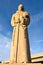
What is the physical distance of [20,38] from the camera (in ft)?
36.6

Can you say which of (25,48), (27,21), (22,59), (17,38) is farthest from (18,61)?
(27,21)

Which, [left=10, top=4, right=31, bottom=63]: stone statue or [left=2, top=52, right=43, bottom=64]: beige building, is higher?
[left=10, top=4, right=31, bottom=63]: stone statue

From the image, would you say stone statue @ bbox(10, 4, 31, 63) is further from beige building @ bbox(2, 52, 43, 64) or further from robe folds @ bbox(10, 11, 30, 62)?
beige building @ bbox(2, 52, 43, 64)

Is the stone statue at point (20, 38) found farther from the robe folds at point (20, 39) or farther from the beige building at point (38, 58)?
the beige building at point (38, 58)

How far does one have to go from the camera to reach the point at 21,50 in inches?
419

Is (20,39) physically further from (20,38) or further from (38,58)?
(38,58)

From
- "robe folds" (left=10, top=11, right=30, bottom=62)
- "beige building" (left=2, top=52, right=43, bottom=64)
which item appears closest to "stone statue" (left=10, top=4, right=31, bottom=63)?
"robe folds" (left=10, top=11, right=30, bottom=62)

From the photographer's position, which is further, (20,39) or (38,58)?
(38,58)

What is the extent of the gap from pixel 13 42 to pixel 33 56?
1047cm

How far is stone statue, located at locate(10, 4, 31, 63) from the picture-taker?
34.3 feet

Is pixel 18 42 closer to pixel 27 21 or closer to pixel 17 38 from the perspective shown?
pixel 17 38

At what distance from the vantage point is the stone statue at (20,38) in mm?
10445

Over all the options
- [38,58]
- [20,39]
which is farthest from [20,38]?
[38,58]

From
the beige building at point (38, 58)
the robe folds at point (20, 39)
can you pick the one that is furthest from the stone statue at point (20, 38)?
the beige building at point (38, 58)
